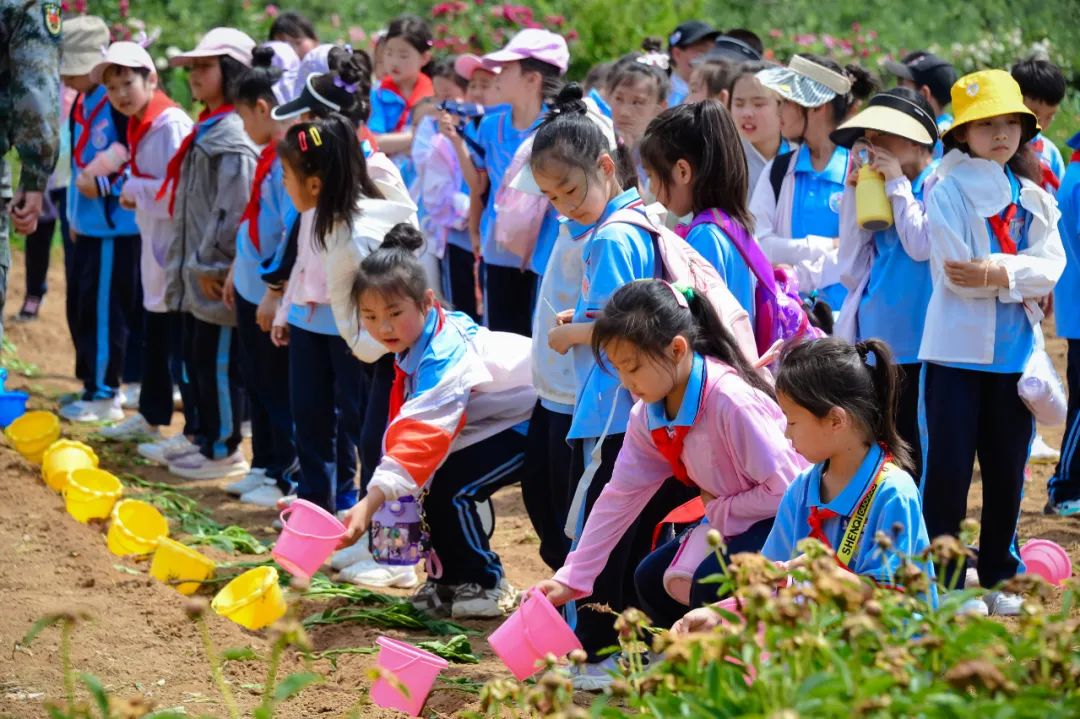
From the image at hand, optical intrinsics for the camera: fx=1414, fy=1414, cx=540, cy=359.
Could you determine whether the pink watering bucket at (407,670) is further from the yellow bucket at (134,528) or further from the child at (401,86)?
the child at (401,86)

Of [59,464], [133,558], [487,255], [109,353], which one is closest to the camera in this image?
[133,558]

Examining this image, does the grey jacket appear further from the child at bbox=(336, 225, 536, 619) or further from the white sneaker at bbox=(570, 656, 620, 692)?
the white sneaker at bbox=(570, 656, 620, 692)

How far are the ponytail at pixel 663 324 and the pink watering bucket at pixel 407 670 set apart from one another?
98 centimetres

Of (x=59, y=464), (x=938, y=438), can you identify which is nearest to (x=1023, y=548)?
(x=938, y=438)

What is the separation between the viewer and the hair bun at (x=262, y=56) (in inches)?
292

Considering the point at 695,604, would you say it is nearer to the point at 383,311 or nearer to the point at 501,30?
the point at 383,311

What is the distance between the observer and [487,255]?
7461 millimetres

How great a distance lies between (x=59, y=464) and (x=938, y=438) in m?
3.99

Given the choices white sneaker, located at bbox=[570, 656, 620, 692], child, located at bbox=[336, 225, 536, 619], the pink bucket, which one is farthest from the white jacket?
the pink bucket

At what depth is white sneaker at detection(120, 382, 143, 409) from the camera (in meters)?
9.33

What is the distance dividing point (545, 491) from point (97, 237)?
4483 mm

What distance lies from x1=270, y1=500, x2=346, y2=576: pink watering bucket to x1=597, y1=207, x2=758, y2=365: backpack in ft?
4.27

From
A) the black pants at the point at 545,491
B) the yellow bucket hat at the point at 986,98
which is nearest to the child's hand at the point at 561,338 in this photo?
the black pants at the point at 545,491

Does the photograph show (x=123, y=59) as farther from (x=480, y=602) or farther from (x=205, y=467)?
(x=480, y=602)
